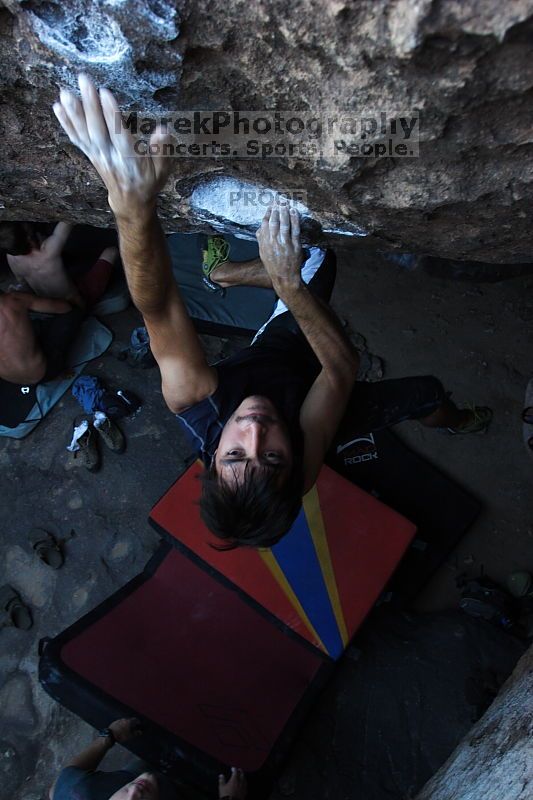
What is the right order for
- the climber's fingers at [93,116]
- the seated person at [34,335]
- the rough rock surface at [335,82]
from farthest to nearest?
the seated person at [34,335], the climber's fingers at [93,116], the rough rock surface at [335,82]

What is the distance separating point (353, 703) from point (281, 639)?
1.55ft

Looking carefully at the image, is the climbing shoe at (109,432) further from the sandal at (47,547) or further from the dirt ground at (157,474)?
the sandal at (47,547)

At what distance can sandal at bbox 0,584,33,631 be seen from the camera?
332 cm

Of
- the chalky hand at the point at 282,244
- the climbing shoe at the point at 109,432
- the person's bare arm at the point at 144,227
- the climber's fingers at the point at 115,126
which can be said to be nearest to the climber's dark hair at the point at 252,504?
the person's bare arm at the point at 144,227

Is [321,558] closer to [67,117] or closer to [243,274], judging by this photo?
[243,274]

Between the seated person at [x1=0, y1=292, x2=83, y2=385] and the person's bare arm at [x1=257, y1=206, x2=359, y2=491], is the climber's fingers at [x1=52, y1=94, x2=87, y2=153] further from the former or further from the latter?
the seated person at [x1=0, y1=292, x2=83, y2=385]

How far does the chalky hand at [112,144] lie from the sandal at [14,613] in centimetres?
263

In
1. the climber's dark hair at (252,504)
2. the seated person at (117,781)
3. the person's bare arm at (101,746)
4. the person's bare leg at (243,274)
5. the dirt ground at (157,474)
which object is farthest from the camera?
the dirt ground at (157,474)

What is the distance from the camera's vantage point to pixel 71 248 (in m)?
3.95

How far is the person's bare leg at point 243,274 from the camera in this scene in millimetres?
2625

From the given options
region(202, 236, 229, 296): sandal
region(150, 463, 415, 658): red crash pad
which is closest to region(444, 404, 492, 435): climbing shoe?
region(150, 463, 415, 658): red crash pad

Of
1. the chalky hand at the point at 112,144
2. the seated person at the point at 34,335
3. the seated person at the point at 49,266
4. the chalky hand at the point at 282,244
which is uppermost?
the chalky hand at the point at 112,144

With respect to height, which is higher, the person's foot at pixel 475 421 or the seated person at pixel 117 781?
the person's foot at pixel 475 421

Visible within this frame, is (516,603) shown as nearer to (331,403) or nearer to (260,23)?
(331,403)
